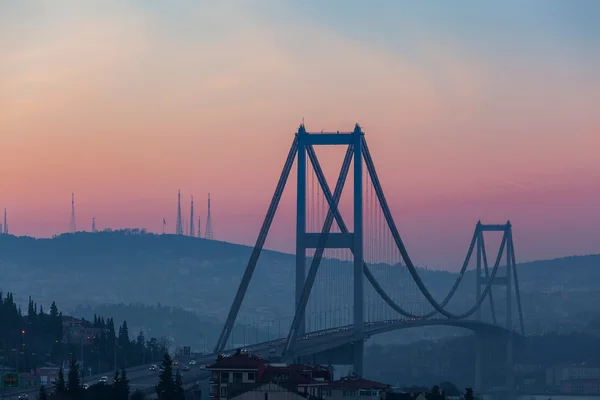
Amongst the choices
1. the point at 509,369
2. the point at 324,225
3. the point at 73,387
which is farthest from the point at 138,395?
the point at 509,369

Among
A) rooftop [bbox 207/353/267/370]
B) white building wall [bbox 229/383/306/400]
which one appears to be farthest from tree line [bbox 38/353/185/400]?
white building wall [bbox 229/383/306/400]

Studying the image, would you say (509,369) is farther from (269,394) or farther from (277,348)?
(269,394)

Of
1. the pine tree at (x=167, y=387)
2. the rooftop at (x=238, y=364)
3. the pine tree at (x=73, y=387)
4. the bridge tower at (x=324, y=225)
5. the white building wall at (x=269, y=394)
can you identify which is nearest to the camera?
the white building wall at (x=269, y=394)

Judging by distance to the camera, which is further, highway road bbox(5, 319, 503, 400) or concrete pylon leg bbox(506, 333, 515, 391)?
concrete pylon leg bbox(506, 333, 515, 391)

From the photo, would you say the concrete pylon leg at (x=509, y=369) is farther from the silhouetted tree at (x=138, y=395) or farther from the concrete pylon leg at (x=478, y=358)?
the silhouetted tree at (x=138, y=395)

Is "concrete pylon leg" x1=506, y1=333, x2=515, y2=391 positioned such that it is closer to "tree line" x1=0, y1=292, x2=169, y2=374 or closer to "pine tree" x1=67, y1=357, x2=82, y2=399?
"tree line" x1=0, y1=292, x2=169, y2=374

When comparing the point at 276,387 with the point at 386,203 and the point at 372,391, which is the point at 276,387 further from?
the point at 386,203

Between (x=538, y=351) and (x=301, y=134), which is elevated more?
(x=301, y=134)

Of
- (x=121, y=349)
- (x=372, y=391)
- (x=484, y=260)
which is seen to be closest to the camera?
(x=372, y=391)

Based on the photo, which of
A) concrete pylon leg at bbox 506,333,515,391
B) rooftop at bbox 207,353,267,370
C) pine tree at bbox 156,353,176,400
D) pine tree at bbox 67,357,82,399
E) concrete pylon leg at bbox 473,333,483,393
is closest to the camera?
rooftop at bbox 207,353,267,370

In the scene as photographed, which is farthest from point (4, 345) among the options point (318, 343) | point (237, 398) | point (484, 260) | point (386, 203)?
point (237, 398)

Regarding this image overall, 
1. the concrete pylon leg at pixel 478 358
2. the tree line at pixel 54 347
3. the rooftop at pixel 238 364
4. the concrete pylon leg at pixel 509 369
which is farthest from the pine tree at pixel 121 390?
the concrete pylon leg at pixel 509 369
